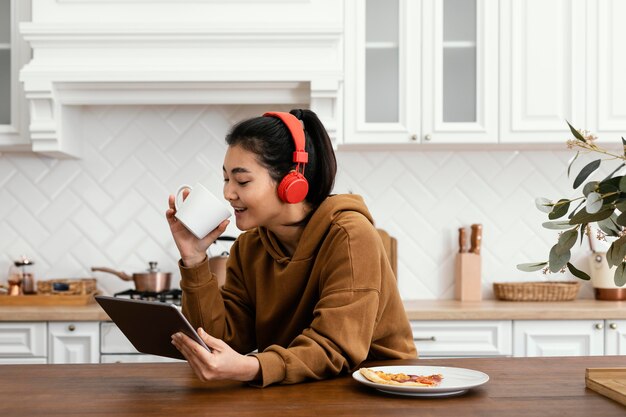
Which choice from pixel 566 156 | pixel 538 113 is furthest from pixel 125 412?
pixel 566 156

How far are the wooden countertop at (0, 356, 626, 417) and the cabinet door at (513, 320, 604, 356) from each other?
1.54 metres

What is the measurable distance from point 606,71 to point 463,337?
1274 mm

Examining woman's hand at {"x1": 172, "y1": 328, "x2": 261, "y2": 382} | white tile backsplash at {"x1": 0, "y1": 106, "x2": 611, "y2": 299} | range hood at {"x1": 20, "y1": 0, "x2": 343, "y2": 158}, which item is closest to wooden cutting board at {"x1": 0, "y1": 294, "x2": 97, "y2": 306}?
white tile backsplash at {"x1": 0, "y1": 106, "x2": 611, "y2": 299}

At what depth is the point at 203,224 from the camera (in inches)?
77.2

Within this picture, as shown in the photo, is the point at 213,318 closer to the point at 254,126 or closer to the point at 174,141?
the point at 254,126

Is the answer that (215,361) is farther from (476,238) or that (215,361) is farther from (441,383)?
(476,238)

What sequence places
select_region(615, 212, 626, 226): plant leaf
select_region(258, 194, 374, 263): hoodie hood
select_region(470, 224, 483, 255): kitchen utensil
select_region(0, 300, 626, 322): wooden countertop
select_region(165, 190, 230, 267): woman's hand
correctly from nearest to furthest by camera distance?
select_region(615, 212, 626, 226): plant leaf < select_region(258, 194, 374, 263): hoodie hood < select_region(165, 190, 230, 267): woman's hand < select_region(0, 300, 626, 322): wooden countertop < select_region(470, 224, 483, 255): kitchen utensil

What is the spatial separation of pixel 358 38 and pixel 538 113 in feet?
2.65

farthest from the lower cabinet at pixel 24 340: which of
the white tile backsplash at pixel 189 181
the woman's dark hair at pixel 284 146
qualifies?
the woman's dark hair at pixel 284 146

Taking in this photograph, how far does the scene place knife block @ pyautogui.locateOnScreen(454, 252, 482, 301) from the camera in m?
3.68

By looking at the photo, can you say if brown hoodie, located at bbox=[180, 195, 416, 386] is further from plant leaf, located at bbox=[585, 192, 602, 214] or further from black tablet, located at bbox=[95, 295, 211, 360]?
plant leaf, located at bbox=[585, 192, 602, 214]

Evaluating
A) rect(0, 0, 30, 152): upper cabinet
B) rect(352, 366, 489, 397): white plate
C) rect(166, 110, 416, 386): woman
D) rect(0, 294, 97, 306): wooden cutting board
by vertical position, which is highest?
rect(0, 0, 30, 152): upper cabinet

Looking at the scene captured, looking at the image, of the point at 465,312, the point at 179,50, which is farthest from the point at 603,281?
the point at 179,50

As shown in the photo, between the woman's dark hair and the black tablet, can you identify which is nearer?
the black tablet
